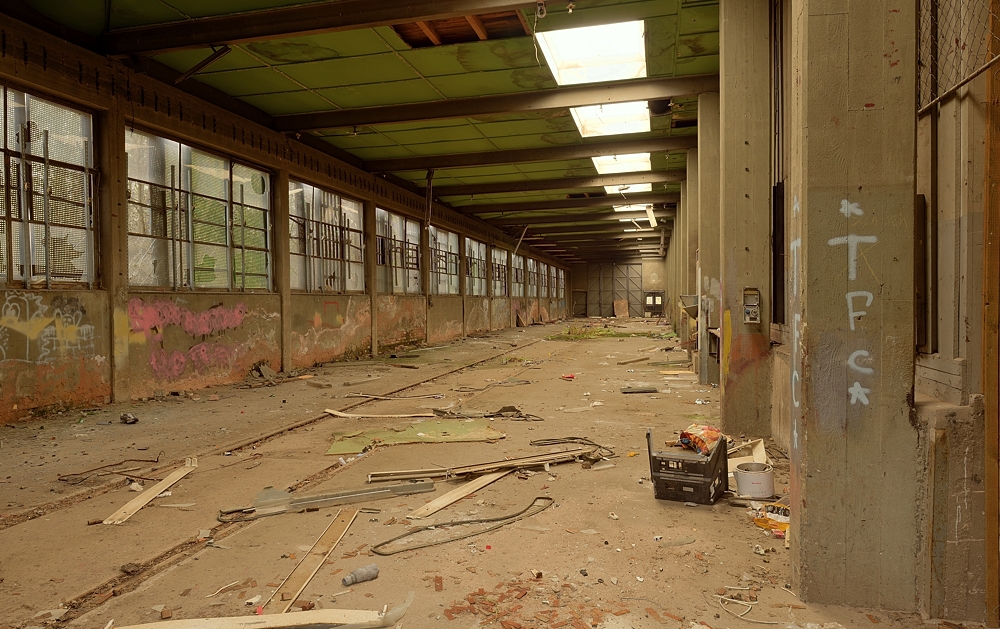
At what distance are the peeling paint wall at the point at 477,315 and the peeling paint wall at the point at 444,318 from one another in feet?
2.12

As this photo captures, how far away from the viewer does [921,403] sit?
253 cm

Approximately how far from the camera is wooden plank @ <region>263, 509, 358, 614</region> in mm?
2703

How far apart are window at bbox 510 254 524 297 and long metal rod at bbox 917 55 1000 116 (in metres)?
24.5

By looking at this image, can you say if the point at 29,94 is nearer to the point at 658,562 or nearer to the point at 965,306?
the point at 658,562

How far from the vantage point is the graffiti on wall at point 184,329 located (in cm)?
813

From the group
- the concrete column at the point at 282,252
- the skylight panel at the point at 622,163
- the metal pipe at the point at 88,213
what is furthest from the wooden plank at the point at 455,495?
the skylight panel at the point at 622,163

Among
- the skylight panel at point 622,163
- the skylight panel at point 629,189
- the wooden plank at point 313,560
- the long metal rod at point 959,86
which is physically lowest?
the wooden plank at point 313,560

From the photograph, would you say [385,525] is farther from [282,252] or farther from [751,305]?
[282,252]

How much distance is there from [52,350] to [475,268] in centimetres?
1668

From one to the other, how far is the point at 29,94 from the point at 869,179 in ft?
27.0

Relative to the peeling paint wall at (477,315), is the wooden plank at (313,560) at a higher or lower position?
lower

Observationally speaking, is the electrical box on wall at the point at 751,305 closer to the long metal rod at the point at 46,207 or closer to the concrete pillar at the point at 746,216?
the concrete pillar at the point at 746,216

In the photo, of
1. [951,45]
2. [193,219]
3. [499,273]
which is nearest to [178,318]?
[193,219]

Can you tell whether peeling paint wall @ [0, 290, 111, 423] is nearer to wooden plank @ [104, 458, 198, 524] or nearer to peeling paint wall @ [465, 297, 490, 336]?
wooden plank @ [104, 458, 198, 524]
